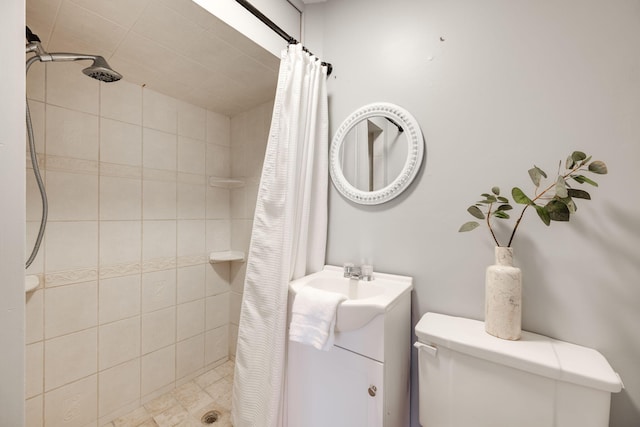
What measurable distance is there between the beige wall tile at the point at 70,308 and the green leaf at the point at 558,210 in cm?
205

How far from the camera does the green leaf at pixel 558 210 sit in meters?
0.75

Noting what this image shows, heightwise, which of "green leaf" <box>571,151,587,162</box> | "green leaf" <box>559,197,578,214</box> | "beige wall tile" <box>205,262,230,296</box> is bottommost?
"beige wall tile" <box>205,262,230,296</box>

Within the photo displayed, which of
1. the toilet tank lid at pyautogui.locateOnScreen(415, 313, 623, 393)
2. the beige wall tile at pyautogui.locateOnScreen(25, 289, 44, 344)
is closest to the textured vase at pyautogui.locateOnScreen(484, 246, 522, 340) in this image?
the toilet tank lid at pyautogui.locateOnScreen(415, 313, 623, 393)

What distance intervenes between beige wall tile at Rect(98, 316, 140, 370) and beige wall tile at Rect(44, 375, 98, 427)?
0.10 meters

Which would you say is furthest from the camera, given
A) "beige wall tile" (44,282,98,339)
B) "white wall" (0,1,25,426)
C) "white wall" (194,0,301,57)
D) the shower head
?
"beige wall tile" (44,282,98,339)

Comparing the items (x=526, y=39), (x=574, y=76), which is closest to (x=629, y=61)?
(x=574, y=76)

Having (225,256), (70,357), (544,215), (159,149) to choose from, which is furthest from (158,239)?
(544,215)

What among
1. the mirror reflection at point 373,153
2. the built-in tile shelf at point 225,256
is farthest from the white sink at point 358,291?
the built-in tile shelf at point 225,256

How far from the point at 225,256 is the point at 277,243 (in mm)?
921

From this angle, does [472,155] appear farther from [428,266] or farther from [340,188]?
[340,188]

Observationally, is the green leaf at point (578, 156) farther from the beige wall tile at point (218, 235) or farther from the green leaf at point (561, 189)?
the beige wall tile at point (218, 235)

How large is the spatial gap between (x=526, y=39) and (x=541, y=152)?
0.42 m

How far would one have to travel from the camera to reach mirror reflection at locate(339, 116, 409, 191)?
1.18 metres

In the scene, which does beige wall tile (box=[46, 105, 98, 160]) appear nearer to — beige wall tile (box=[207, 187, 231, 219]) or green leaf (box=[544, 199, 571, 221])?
beige wall tile (box=[207, 187, 231, 219])
